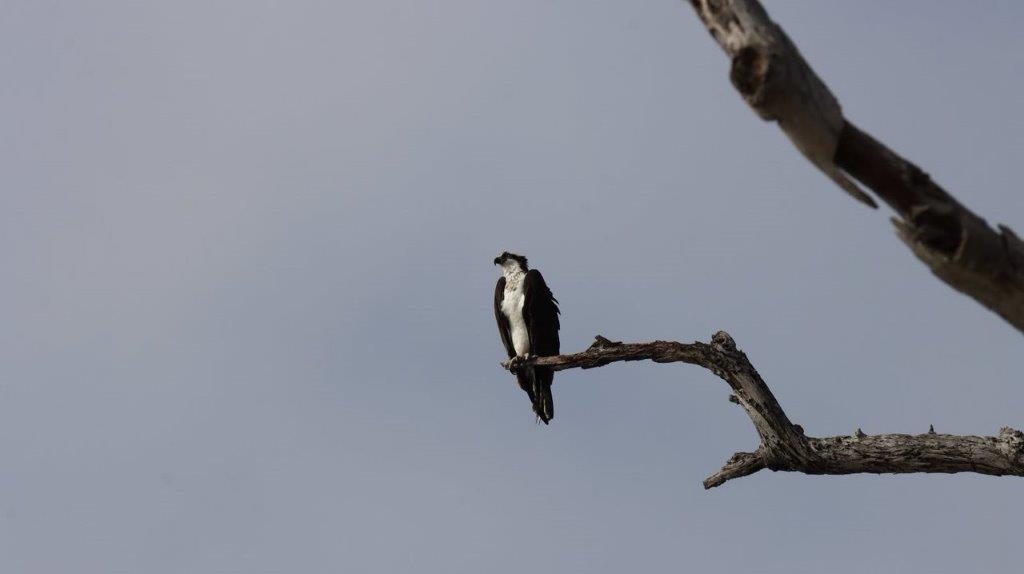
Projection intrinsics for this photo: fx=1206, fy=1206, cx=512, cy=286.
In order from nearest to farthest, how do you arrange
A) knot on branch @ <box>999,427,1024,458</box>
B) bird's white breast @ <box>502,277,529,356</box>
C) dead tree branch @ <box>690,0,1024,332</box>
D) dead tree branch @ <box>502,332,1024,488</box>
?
dead tree branch @ <box>690,0,1024,332</box>, knot on branch @ <box>999,427,1024,458</box>, dead tree branch @ <box>502,332,1024,488</box>, bird's white breast @ <box>502,277,529,356</box>

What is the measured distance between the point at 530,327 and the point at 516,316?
33cm

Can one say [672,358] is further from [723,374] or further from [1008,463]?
[1008,463]

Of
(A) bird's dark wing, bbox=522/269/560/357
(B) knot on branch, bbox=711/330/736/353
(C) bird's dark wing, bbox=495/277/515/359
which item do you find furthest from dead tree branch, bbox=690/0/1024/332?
(C) bird's dark wing, bbox=495/277/515/359

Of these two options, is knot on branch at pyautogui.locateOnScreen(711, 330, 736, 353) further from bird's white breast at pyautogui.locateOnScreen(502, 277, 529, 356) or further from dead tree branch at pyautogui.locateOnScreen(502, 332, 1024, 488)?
bird's white breast at pyautogui.locateOnScreen(502, 277, 529, 356)

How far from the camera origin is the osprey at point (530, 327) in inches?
435

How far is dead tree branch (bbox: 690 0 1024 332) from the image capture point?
12.5 ft

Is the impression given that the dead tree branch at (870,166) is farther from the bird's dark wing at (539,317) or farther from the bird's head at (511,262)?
the bird's head at (511,262)

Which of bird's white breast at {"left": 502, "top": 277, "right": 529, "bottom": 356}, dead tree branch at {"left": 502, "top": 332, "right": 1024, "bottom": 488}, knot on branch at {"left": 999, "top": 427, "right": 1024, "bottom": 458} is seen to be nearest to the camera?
knot on branch at {"left": 999, "top": 427, "right": 1024, "bottom": 458}

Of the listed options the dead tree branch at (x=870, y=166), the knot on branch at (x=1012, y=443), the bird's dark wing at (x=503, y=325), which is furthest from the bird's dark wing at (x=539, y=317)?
the dead tree branch at (x=870, y=166)

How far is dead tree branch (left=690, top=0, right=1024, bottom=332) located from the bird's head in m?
8.47

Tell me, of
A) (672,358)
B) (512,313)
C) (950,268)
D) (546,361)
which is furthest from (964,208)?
(512,313)

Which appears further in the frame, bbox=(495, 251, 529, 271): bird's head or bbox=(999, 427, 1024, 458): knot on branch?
bbox=(495, 251, 529, 271): bird's head

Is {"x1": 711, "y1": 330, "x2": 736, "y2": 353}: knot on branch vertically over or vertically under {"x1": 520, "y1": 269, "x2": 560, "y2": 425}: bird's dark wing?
under

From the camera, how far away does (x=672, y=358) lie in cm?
823
